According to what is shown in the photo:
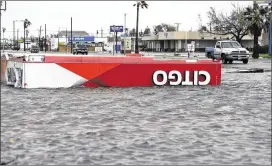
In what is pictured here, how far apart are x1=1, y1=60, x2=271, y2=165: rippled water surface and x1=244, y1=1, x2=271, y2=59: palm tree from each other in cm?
5270

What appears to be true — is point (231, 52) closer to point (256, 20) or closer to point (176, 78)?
point (176, 78)

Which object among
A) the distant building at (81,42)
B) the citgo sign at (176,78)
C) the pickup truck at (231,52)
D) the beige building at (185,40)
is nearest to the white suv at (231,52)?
the pickup truck at (231,52)

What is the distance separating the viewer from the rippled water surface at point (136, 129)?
6891 millimetres

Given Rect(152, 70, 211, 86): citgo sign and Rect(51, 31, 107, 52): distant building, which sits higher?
Rect(51, 31, 107, 52): distant building

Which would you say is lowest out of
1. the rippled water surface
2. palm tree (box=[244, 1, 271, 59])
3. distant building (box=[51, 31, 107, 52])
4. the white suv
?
the rippled water surface

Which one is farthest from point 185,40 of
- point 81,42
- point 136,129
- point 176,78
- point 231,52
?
point 136,129

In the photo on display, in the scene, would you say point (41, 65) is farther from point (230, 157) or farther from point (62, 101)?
point (230, 157)

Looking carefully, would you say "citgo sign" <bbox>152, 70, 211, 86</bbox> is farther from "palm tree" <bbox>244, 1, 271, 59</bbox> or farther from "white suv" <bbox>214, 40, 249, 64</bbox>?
"palm tree" <bbox>244, 1, 271, 59</bbox>

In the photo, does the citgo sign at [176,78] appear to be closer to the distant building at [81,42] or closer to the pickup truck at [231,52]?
the pickup truck at [231,52]

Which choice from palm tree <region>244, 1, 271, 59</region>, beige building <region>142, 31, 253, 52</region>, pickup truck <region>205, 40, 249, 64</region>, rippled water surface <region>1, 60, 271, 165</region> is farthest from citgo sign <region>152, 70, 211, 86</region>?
beige building <region>142, 31, 253, 52</region>

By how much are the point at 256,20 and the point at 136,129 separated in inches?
2462

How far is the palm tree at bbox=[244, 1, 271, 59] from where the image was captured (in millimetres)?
66312

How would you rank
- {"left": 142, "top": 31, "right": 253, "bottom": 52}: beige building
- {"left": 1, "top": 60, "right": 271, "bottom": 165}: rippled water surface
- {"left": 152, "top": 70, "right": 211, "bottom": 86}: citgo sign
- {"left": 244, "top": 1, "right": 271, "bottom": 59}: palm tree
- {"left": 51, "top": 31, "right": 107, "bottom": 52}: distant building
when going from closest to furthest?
{"left": 1, "top": 60, "right": 271, "bottom": 165}: rippled water surface, {"left": 152, "top": 70, "right": 211, "bottom": 86}: citgo sign, {"left": 244, "top": 1, "right": 271, "bottom": 59}: palm tree, {"left": 142, "top": 31, "right": 253, "bottom": 52}: beige building, {"left": 51, "top": 31, "right": 107, "bottom": 52}: distant building

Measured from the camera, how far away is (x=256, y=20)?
226 ft
